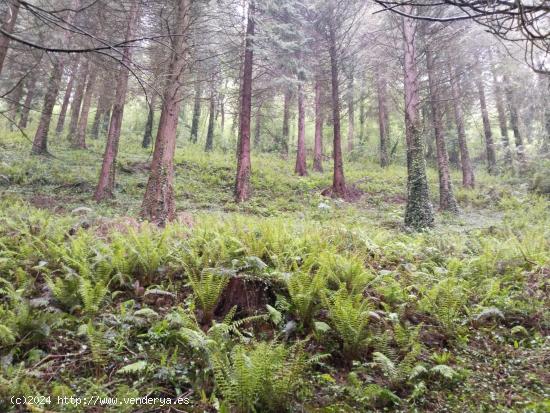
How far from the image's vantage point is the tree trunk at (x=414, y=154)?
1045 centimetres

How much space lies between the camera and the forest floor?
297 cm

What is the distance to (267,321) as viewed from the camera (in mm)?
4094

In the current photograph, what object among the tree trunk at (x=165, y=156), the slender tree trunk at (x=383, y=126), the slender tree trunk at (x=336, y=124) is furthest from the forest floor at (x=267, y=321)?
the slender tree trunk at (x=383, y=126)

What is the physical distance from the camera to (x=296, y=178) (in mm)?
18297

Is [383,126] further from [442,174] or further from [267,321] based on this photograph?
[267,321]

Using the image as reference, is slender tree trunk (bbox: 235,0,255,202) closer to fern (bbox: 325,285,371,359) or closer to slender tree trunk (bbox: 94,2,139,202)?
slender tree trunk (bbox: 94,2,139,202)

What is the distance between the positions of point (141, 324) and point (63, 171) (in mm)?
12791

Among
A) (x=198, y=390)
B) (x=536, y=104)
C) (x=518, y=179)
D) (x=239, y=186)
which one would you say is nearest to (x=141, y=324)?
(x=198, y=390)

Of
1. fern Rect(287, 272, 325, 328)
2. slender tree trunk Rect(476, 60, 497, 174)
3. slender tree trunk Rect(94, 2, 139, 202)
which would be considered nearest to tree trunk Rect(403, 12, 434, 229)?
fern Rect(287, 272, 325, 328)

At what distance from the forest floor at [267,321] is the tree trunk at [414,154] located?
10.7 feet

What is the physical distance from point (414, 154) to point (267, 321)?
8.25 metres

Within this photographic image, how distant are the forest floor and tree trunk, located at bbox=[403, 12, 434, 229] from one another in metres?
3.27

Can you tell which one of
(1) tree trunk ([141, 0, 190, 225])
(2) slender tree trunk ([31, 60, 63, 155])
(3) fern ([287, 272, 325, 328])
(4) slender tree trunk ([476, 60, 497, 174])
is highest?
(4) slender tree trunk ([476, 60, 497, 174])

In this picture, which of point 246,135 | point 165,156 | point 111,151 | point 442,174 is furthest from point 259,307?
point 442,174
